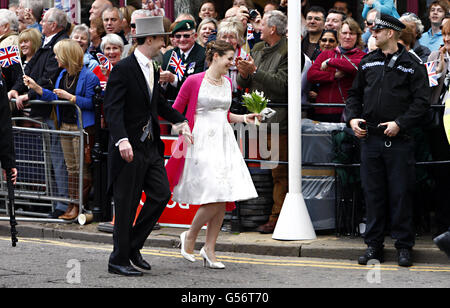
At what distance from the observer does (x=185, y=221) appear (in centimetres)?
1092

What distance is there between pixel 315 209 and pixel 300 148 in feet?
2.58

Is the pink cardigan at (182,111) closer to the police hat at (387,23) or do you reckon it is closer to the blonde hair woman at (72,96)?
the police hat at (387,23)

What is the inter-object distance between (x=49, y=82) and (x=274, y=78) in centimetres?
321

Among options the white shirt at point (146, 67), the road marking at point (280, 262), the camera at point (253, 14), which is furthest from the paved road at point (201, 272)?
the camera at point (253, 14)

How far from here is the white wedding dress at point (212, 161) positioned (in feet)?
29.1

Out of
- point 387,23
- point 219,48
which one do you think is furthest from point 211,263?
point 387,23

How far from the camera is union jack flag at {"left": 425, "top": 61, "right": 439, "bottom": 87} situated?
32.1ft

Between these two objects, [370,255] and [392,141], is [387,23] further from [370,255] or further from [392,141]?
[370,255]

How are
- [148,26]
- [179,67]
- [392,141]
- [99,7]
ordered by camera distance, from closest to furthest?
[148,26] → [392,141] → [179,67] → [99,7]

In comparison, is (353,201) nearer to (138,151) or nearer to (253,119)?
(253,119)

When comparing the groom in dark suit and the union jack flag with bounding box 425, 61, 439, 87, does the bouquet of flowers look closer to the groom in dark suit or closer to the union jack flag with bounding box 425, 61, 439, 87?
the groom in dark suit

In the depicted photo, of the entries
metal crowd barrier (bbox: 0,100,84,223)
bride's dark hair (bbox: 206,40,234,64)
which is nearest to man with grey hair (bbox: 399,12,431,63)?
bride's dark hair (bbox: 206,40,234,64)

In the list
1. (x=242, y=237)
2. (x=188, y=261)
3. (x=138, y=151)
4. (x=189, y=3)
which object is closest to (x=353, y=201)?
(x=242, y=237)

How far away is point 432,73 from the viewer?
9.81 m
